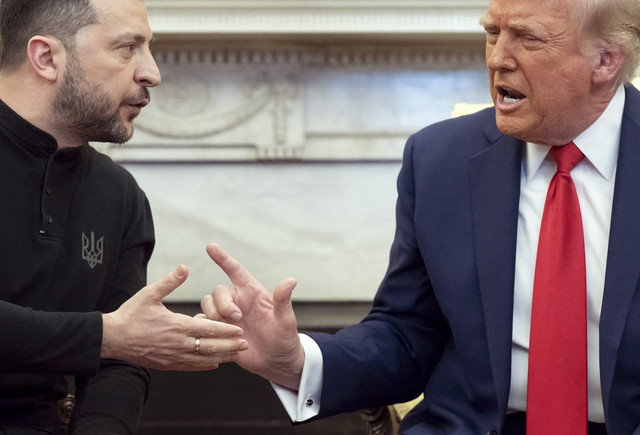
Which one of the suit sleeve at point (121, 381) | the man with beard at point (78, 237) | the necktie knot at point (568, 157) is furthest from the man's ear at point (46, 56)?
the necktie knot at point (568, 157)

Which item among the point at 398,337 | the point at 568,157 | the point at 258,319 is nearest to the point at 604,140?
the point at 568,157

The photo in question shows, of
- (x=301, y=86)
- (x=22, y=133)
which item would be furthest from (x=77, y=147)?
(x=301, y=86)

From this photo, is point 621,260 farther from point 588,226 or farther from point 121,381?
point 121,381

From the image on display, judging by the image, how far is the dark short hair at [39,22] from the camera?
4.85ft

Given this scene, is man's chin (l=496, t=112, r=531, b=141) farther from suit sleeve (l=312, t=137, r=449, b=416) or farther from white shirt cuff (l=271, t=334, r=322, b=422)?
white shirt cuff (l=271, t=334, r=322, b=422)

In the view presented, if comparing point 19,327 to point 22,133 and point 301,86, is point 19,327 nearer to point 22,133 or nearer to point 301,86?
point 22,133

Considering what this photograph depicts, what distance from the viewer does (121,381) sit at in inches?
55.6

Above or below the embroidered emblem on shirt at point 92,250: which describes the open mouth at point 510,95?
above

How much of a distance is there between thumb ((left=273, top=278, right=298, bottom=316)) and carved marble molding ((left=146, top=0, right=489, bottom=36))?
268cm

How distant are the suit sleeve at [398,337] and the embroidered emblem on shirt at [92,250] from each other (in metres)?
0.42

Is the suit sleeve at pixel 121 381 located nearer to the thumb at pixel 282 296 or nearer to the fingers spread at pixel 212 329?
the fingers spread at pixel 212 329

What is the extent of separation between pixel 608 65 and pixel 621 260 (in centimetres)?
30

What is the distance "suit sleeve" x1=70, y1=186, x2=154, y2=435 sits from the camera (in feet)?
4.33

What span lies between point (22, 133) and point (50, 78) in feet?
0.41
